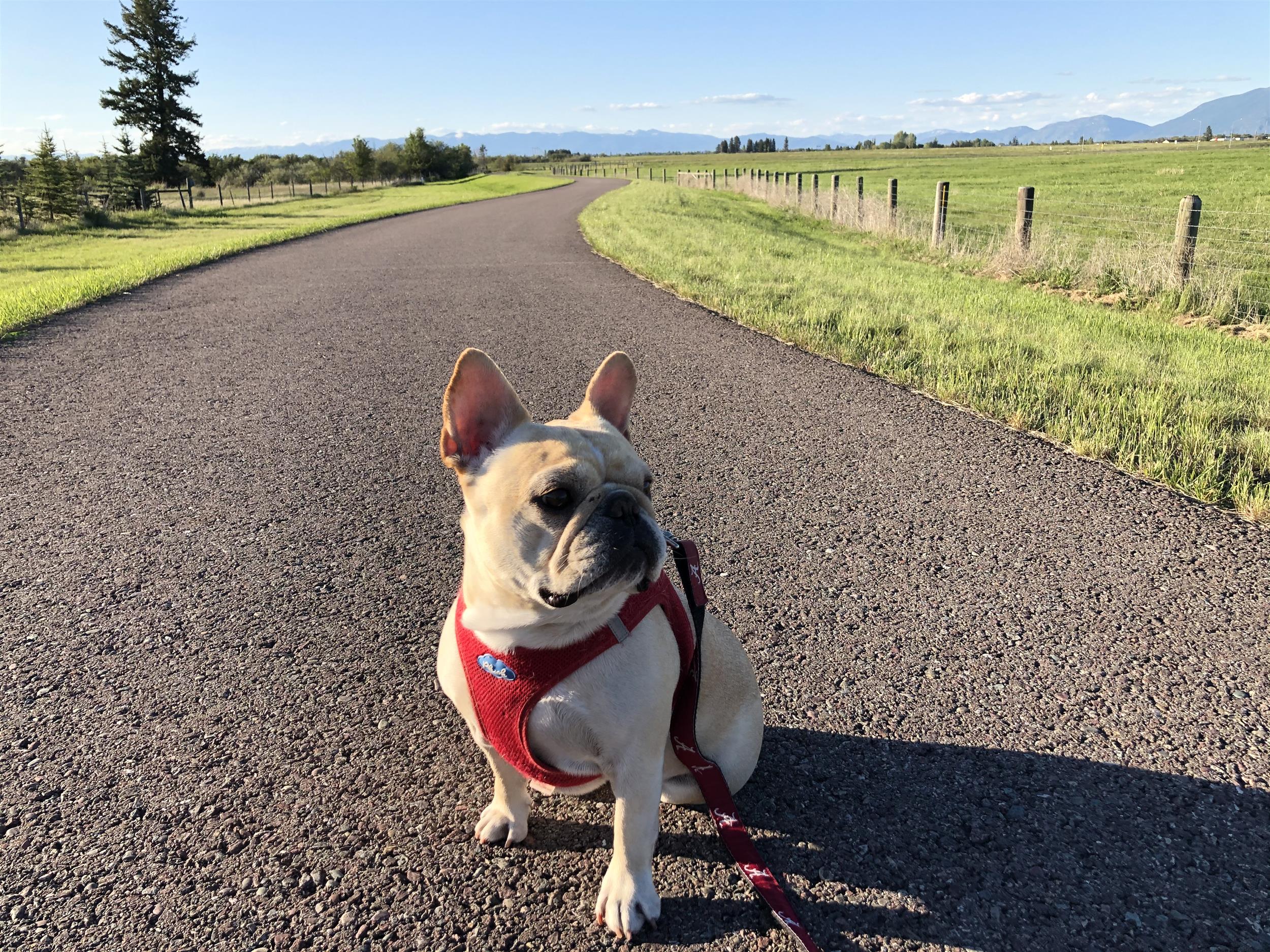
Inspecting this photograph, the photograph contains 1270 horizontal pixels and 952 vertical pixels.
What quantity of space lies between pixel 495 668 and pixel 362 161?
92.4 m

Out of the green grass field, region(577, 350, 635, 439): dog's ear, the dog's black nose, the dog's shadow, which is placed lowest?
the dog's shadow

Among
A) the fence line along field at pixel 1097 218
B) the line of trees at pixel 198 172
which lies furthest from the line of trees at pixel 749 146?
the fence line along field at pixel 1097 218

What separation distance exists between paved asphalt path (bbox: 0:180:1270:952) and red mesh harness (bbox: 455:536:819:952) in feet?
0.50

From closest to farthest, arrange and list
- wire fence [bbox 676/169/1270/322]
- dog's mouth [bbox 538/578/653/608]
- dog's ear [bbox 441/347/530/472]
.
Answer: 1. dog's mouth [bbox 538/578/653/608]
2. dog's ear [bbox 441/347/530/472]
3. wire fence [bbox 676/169/1270/322]

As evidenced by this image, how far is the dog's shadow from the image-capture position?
2.20 m

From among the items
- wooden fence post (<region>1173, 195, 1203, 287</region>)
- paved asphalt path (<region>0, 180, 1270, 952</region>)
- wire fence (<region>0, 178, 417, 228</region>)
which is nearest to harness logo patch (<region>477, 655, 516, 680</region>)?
paved asphalt path (<region>0, 180, 1270, 952</region>)

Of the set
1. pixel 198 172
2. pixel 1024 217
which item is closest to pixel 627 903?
pixel 1024 217

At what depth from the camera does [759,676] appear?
336 centimetres

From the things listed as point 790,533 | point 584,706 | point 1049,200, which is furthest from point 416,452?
point 1049,200

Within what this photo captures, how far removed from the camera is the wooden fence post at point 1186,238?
10.5 meters

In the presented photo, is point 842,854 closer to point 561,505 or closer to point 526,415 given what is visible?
point 561,505

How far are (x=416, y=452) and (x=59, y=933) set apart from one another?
404 centimetres

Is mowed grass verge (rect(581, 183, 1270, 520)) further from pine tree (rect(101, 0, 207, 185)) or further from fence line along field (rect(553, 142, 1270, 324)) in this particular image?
pine tree (rect(101, 0, 207, 185))

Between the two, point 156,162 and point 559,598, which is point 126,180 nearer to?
point 156,162
